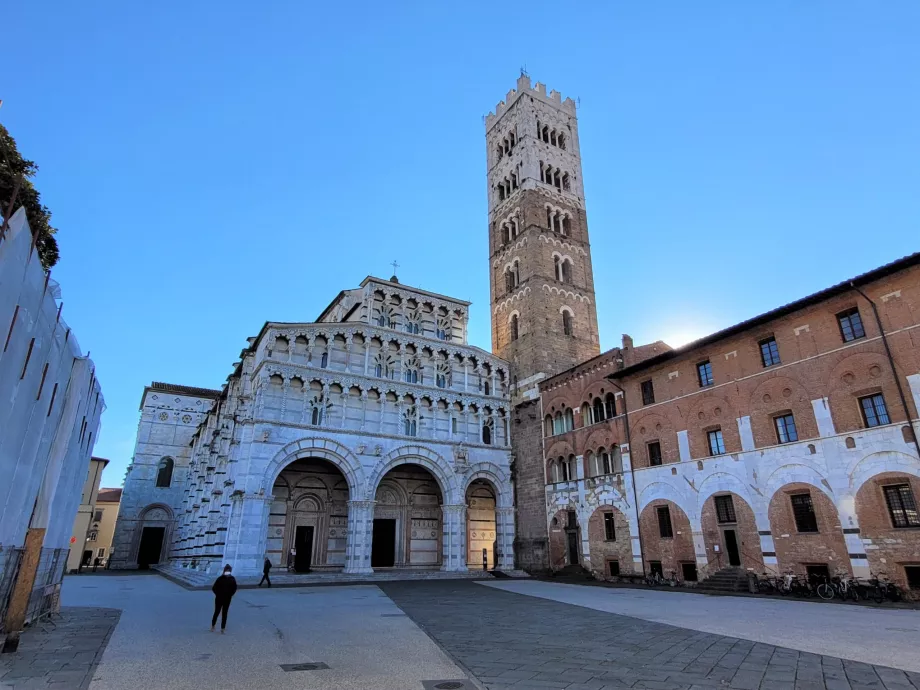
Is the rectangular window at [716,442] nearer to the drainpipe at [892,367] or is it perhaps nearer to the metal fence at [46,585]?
the drainpipe at [892,367]

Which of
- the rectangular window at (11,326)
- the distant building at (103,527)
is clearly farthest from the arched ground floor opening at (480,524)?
the distant building at (103,527)

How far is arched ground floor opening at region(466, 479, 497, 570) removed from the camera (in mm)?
34531

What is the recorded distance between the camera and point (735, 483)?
22.5 metres

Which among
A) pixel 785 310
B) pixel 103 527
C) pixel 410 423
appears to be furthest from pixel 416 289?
→ pixel 103 527

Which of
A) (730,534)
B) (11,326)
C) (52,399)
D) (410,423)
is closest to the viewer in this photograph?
(11,326)

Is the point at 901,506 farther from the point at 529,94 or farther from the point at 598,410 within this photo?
the point at 529,94

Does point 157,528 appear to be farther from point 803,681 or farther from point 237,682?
point 803,681

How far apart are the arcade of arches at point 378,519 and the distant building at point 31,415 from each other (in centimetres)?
1711

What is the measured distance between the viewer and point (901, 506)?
1777 cm

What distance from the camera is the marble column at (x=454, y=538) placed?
1227 inches

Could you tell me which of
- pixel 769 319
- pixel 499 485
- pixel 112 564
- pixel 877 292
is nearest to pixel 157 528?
pixel 112 564

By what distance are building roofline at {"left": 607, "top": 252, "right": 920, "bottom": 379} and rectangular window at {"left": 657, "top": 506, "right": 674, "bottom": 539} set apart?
6936 millimetres

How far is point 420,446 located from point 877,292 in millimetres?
22640

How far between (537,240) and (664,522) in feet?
78.3
